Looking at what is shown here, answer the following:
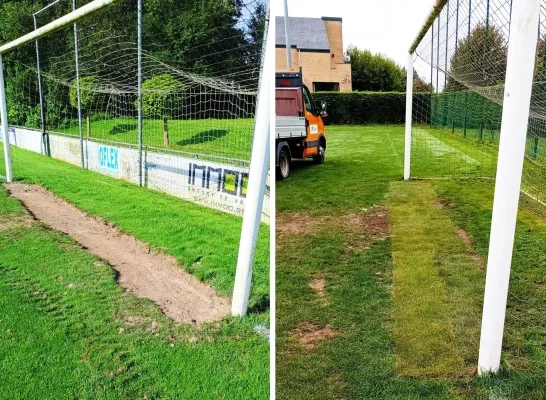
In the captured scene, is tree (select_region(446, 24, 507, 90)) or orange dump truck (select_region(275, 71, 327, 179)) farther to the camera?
orange dump truck (select_region(275, 71, 327, 179))

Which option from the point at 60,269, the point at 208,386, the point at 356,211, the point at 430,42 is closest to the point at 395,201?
the point at 356,211

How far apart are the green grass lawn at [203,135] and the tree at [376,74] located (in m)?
1.34

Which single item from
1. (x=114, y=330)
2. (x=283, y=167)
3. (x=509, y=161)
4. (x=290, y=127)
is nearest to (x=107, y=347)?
(x=114, y=330)

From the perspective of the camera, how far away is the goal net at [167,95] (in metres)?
6.18

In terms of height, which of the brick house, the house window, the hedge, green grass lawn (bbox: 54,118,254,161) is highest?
the brick house

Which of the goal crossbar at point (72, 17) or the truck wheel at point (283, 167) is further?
the truck wheel at point (283, 167)

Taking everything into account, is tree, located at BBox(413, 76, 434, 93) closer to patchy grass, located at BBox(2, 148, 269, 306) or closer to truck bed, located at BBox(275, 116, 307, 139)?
truck bed, located at BBox(275, 116, 307, 139)

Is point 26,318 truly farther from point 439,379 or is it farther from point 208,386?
point 439,379

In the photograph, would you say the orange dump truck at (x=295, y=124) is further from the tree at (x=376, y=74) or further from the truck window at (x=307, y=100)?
the tree at (x=376, y=74)

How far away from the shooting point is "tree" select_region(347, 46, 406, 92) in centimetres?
565

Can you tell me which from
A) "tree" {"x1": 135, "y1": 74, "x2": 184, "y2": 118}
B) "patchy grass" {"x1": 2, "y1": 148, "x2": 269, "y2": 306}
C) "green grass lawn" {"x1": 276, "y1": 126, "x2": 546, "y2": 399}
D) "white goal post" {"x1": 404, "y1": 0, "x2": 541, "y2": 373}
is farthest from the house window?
"white goal post" {"x1": 404, "y1": 0, "x2": 541, "y2": 373}

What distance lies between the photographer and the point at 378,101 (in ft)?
28.1

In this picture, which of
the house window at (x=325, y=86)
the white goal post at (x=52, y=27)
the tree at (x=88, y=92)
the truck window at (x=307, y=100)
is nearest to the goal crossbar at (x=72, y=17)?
the white goal post at (x=52, y=27)

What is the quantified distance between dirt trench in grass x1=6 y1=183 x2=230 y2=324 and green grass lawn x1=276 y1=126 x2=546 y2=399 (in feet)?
1.61
